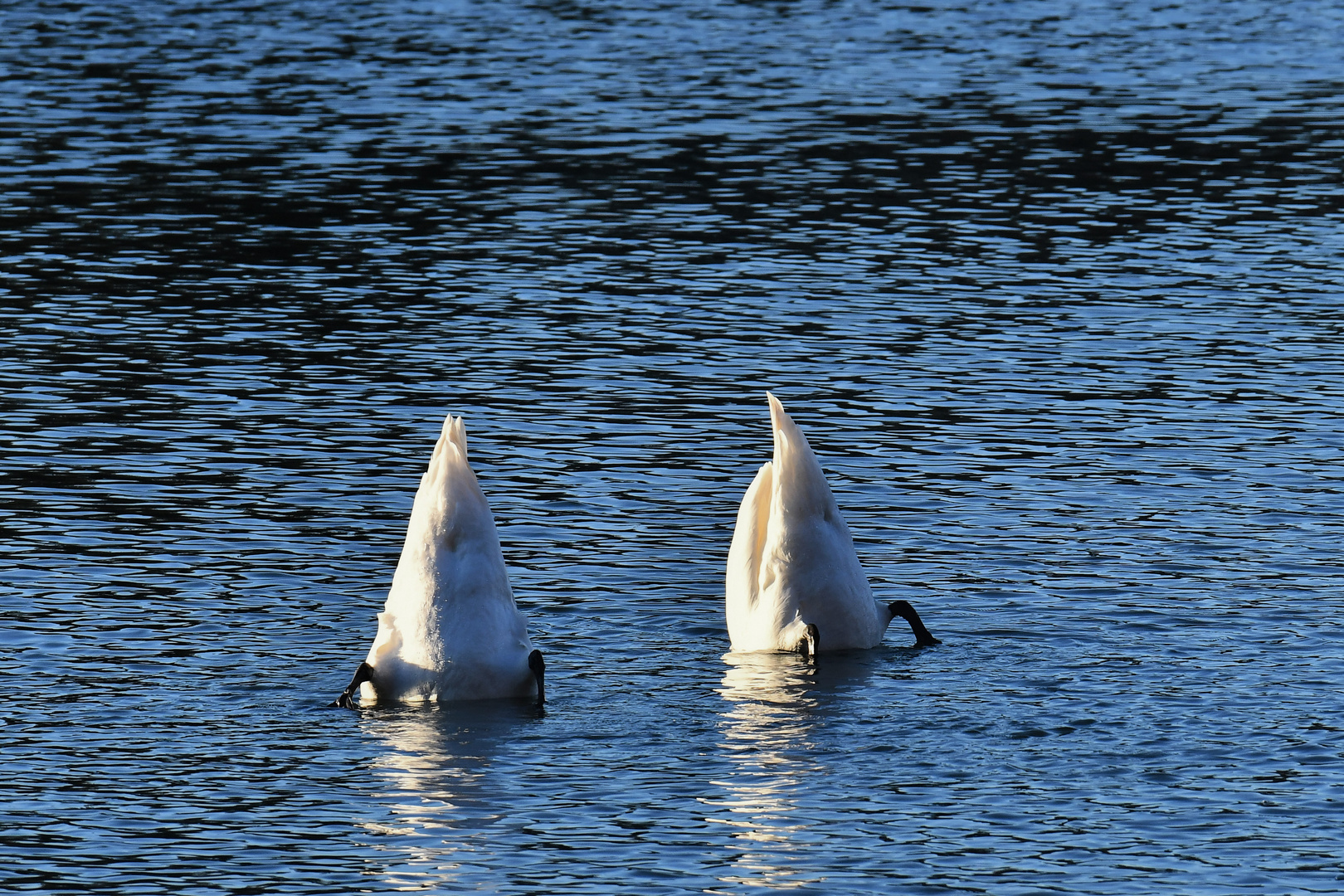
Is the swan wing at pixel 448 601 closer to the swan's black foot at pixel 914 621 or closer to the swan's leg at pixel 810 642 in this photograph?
the swan's leg at pixel 810 642

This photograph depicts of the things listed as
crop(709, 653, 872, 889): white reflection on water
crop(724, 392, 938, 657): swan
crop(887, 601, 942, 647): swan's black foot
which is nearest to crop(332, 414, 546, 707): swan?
crop(709, 653, 872, 889): white reflection on water

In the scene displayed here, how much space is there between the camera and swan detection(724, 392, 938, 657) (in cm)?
1541

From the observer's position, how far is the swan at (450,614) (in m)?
14.1

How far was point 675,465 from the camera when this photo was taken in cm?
2055

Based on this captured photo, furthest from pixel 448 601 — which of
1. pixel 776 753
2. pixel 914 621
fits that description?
pixel 914 621

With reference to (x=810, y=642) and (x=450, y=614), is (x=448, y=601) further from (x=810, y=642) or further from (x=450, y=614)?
(x=810, y=642)

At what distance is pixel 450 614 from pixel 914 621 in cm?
336

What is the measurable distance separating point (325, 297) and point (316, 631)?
1280 centimetres

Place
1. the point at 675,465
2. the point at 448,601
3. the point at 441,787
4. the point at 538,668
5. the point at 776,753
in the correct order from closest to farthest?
the point at 441,787, the point at 776,753, the point at 538,668, the point at 448,601, the point at 675,465

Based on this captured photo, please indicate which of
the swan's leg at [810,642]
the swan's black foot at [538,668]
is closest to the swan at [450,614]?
the swan's black foot at [538,668]

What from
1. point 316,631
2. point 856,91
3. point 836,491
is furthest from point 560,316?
point 856,91

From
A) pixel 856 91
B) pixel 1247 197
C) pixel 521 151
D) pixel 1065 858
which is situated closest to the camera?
pixel 1065 858

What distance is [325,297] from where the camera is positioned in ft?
92.4

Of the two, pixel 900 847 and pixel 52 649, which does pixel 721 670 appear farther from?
pixel 52 649
